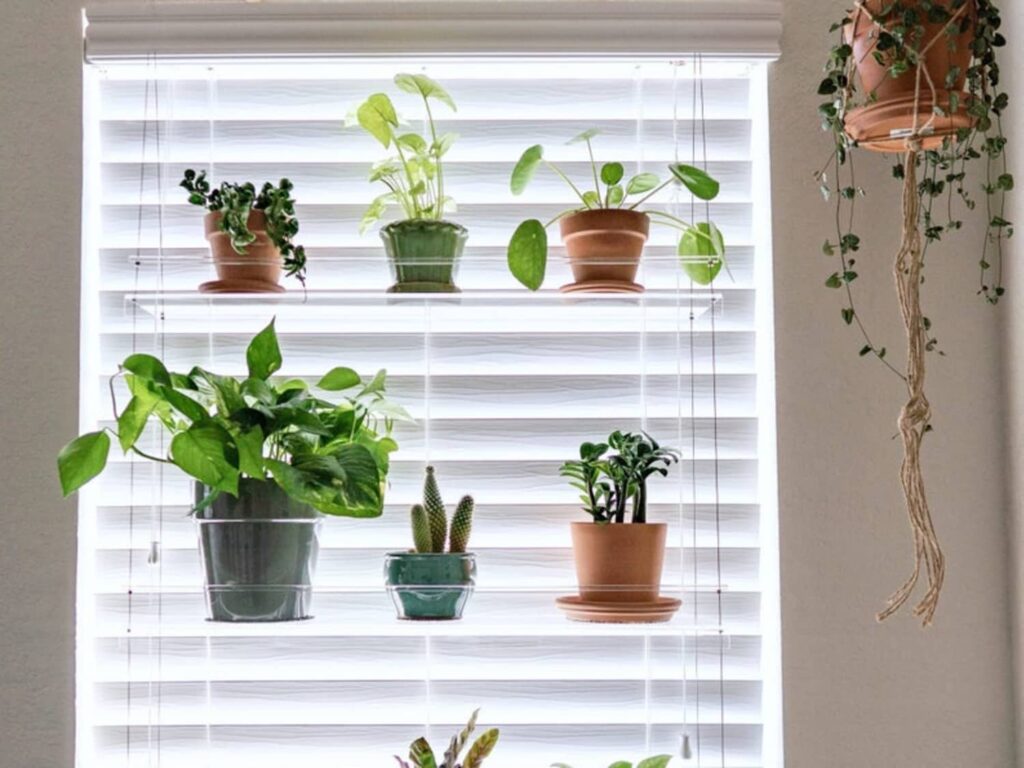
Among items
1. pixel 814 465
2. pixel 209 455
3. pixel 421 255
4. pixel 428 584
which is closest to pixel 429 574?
pixel 428 584

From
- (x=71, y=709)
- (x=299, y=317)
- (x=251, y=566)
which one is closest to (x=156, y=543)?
(x=251, y=566)

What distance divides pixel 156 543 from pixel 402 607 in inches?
14.6

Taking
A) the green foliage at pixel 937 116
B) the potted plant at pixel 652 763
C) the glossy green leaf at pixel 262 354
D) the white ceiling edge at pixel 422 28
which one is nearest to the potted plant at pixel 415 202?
the white ceiling edge at pixel 422 28

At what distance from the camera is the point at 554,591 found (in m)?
1.88

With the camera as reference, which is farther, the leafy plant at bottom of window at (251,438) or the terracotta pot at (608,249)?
the terracotta pot at (608,249)

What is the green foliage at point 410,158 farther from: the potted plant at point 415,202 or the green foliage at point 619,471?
the green foliage at point 619,471

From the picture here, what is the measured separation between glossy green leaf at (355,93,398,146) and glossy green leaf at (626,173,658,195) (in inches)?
14.8

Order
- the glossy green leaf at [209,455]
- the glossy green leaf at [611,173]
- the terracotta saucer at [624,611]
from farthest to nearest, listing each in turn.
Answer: the glossy green leaf at [611,173]
the terracotta saucer at [624,611]
the glossy green leaf at [209,455]

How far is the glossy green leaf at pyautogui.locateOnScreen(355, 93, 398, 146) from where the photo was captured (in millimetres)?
1808

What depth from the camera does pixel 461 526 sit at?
69.5 inches

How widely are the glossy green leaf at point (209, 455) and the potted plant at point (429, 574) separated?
0.28 metres

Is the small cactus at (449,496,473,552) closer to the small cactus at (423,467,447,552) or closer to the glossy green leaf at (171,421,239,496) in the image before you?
the small cactus at (423,467,447,552)

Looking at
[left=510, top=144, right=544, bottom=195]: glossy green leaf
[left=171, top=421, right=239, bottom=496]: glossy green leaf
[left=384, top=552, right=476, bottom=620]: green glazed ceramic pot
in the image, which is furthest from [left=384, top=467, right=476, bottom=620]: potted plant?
[left=510, top=144, right=544, bottom=195]: glossy green leaf

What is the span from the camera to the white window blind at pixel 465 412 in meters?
1.89
